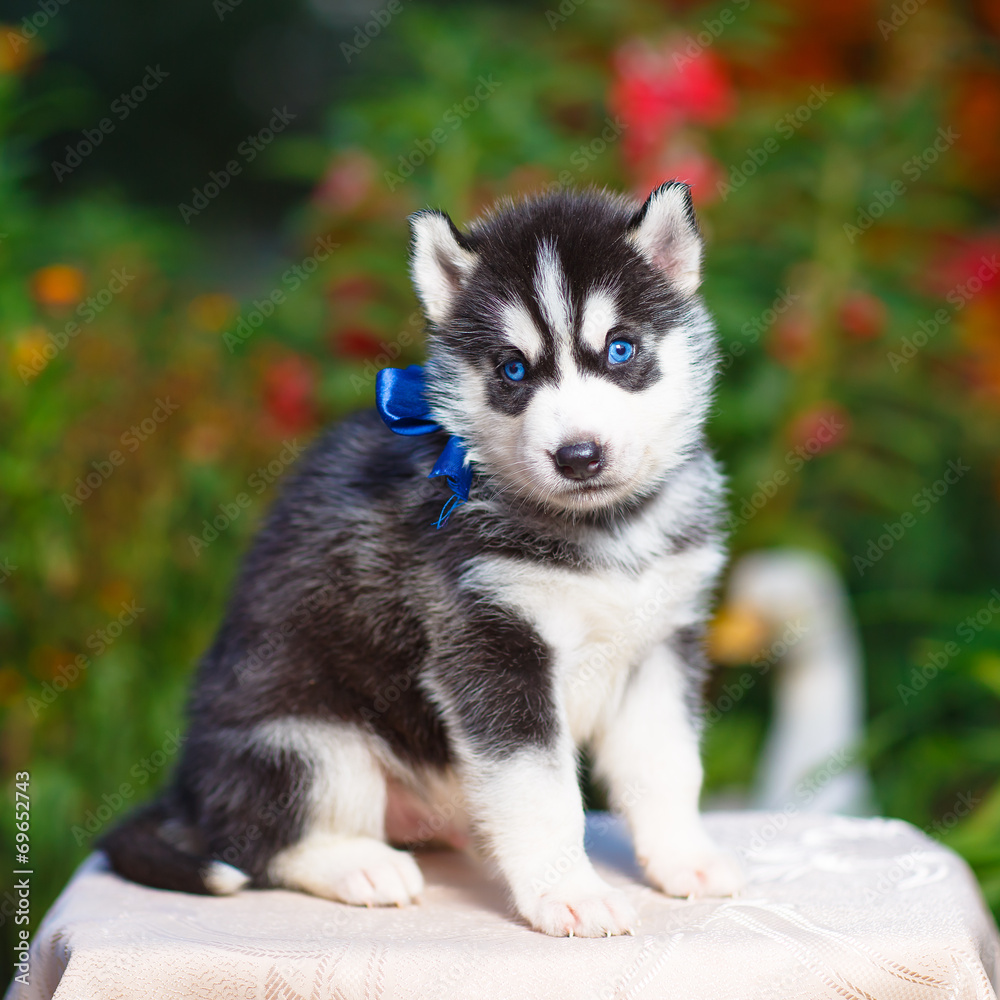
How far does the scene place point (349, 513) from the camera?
8.82 ft

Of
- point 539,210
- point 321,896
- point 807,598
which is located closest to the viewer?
point 539,210

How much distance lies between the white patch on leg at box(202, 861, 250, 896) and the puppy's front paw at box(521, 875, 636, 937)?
71 centimetres

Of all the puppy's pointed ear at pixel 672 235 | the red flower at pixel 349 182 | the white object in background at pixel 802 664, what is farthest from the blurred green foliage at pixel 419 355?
the puppy's pointed ear at pixel 672 235

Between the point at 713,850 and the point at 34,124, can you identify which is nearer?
the point at 713,850

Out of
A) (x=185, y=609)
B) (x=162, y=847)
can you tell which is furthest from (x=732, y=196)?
(x=162, y=847)

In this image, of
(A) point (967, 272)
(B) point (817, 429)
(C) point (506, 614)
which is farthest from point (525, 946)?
(A) point (967, 272)

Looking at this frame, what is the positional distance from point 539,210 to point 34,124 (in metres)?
5.84

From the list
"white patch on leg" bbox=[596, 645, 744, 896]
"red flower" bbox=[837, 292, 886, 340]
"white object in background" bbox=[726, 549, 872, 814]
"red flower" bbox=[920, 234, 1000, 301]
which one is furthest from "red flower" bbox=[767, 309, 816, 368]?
"white patch on leg" bbox=[596, 645, 744, 896]

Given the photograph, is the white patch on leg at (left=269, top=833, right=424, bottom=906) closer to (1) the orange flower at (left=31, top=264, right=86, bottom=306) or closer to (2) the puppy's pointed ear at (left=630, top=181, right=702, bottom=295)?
(2) the puppy's pointed ear at (left=630, top=181, right=702, bottom=295)

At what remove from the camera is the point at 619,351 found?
239 cm

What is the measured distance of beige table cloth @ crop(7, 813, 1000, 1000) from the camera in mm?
2068

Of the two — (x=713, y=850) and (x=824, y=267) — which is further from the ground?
(x=824, y=267)

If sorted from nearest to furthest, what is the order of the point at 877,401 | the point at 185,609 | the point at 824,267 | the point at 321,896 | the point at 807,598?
1. the point at 321,896
2. the point at 185,609
3. the point at 807,598
4. the point at 824,267
5. the point at 877,401

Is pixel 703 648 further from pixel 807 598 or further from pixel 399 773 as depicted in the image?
A: pixel 807 598
